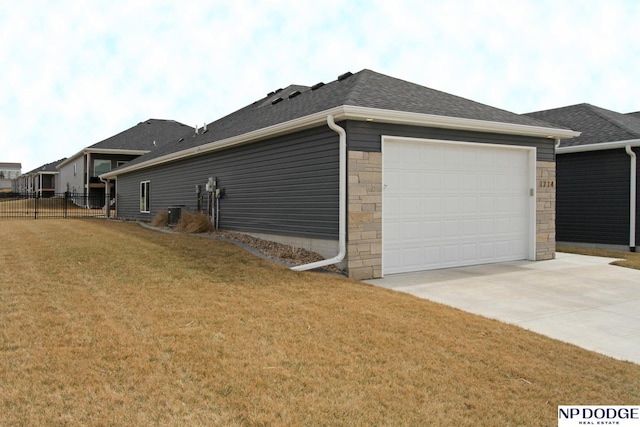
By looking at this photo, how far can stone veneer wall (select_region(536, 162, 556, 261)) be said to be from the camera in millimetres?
10430

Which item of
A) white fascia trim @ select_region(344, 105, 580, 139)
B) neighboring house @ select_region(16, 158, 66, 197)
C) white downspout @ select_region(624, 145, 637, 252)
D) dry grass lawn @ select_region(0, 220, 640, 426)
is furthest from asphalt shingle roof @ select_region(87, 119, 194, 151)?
white downspout @ select_region(624, 145, 637, 252)

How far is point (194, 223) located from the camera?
13109 millimetres

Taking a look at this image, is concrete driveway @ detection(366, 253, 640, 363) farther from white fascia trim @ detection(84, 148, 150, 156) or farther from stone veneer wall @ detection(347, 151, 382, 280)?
white fascia trim @ detection(84, 148, 150, 156)

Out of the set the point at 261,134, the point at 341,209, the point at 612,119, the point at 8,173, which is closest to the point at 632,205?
the point at 612,119

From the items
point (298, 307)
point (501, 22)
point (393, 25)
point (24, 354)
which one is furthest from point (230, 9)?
point (24, 354)

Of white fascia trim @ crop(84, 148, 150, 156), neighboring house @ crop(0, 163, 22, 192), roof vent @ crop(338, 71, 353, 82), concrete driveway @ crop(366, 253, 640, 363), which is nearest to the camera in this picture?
concrete driveway @ crop(366, 253, 640, 363)

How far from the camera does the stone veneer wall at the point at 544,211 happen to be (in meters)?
10.4

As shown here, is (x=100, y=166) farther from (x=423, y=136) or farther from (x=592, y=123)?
(x=592, y=123)

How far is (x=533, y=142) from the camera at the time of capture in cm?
1040

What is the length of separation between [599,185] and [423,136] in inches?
268

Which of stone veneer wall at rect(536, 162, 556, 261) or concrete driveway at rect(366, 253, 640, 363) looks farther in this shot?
stone veneer wall at rect(536, 162, 556, 261)

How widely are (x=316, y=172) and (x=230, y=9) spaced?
15.8ft

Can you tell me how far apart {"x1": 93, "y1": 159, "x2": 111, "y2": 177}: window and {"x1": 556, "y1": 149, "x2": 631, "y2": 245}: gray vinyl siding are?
85.8ft

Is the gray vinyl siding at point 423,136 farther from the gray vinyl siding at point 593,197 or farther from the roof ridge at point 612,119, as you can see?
the roof ridge at point 612,119
